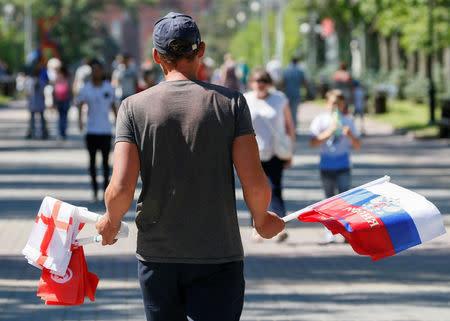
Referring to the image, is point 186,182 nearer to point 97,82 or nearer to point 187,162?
point 187,162

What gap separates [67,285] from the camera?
4672 millimetres

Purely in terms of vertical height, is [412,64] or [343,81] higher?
[343,81]

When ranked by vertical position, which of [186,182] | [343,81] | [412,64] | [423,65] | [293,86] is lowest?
[412,64]

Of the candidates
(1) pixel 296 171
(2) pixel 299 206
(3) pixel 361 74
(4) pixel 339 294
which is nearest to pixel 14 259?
(4) pixel 339 294

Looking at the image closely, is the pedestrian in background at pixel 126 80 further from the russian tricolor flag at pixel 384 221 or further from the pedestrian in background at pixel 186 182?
the pedestrian in background at pixel 186 182

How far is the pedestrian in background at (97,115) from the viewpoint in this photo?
1330cm

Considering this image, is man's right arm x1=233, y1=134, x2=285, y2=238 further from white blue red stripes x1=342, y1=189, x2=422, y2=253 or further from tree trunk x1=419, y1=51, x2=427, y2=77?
tree trunk x1=419, y1=51, x2=427, y2=77

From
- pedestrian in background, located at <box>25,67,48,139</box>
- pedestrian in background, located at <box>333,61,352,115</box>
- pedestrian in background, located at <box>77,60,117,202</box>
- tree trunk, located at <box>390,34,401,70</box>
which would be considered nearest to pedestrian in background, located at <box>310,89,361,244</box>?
pedestrian in background, located at <box>77,60,117,202</box>

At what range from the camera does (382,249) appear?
4.68 m


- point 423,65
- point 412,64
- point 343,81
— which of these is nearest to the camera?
point 343,81

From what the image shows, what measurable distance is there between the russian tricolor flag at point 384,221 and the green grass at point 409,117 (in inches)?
816

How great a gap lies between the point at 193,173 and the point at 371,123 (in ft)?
93.0

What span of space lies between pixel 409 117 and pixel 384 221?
28637 millimetres

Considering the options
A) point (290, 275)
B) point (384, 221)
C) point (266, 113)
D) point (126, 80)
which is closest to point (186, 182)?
point (384, 221)
